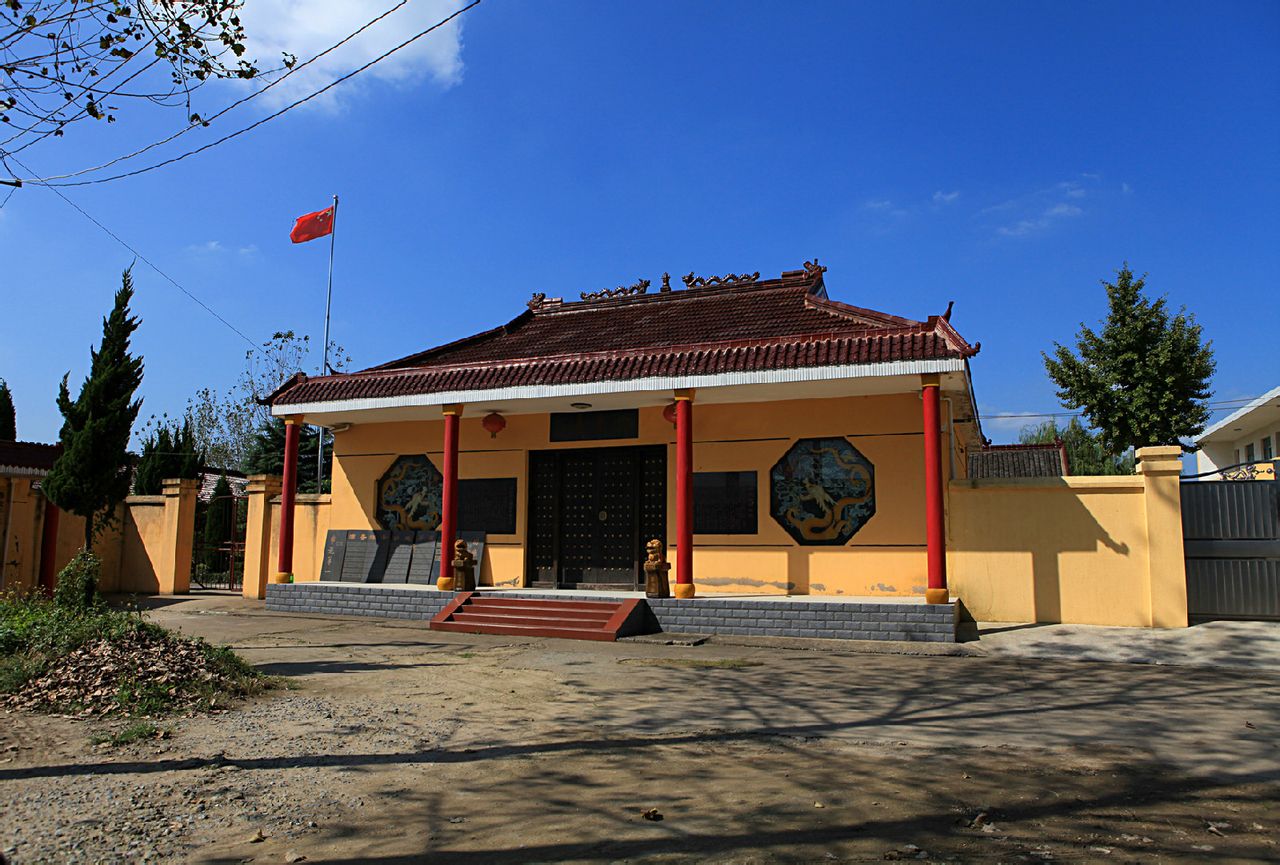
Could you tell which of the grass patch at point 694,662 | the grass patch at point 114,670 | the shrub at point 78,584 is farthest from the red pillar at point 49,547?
the grass patch at point 694,662

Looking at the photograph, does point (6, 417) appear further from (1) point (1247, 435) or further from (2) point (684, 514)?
(1) point (1247, 435)

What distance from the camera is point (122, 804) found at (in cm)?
400

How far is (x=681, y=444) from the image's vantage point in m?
11.8

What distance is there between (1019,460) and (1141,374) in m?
5.57

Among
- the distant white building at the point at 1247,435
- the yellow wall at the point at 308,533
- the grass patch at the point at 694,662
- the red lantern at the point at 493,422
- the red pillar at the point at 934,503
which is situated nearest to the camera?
the grass patch at the point at 694,662

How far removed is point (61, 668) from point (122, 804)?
Answer: 3116 millimetres

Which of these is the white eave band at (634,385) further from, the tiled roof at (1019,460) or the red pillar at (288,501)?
the tiled roof at (1019,460)

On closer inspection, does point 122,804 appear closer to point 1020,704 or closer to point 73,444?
point 1020,704

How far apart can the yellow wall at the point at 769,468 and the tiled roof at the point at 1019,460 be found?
13.3 meters

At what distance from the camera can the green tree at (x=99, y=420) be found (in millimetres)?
13719

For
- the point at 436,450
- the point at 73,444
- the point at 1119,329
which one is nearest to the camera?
the point at 73,444

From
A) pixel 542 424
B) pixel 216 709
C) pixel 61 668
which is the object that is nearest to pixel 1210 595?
pixel 542 424

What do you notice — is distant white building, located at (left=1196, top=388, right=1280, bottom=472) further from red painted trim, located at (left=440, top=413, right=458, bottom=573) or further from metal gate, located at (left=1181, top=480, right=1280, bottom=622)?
red painted trim, located at (left=440, top=413, right=458, bottom=573)

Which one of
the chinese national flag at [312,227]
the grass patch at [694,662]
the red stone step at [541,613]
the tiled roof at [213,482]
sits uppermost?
the chinese national flag at [312,227]
